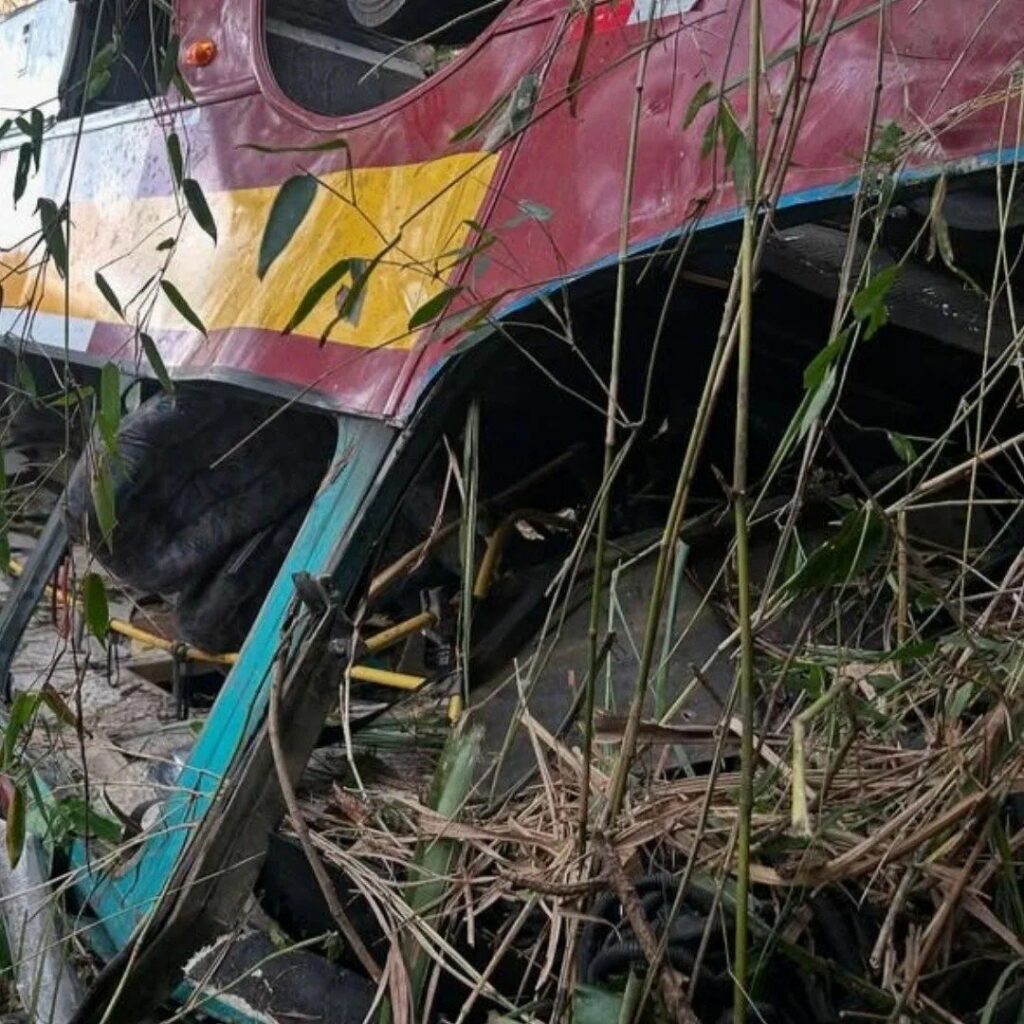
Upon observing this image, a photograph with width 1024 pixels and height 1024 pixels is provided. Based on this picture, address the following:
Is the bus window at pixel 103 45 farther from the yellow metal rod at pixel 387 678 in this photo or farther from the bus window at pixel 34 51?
the yellow metal rod at pixel 387 678

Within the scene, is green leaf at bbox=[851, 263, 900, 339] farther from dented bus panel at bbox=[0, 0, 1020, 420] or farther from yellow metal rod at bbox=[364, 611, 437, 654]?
yellow metal rod at bbox=[364, 611, 437, 654]

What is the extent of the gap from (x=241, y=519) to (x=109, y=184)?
842 millimetres

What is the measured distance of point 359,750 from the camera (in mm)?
2279

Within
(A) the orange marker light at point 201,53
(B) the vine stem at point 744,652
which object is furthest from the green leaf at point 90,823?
(A) the orange marker light at point 201,53

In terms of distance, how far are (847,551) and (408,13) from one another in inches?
70.6

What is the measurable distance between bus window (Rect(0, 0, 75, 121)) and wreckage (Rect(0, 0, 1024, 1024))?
0.34 m

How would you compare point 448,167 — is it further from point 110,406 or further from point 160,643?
point 160,643

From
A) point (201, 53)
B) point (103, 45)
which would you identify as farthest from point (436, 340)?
point (103, 45)

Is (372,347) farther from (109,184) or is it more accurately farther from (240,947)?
(109,184)

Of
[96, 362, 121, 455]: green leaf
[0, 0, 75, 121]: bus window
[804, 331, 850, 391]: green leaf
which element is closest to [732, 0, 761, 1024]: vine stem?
[804, 331, 850, 391]: green leaf

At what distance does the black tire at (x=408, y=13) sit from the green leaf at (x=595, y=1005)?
1845 mm

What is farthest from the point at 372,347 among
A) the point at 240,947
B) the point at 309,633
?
the point at 240,947

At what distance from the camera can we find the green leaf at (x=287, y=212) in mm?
1406

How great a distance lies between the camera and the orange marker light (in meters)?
2.56
